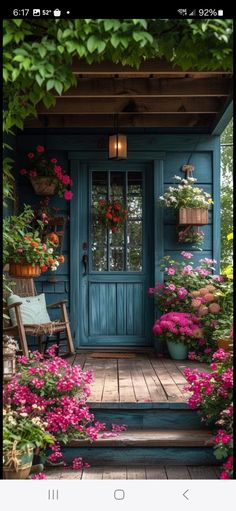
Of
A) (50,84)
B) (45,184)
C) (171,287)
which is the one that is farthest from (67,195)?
(50,84)

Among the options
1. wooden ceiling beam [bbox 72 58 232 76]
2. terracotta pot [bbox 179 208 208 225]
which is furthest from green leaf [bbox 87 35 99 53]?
terracotta pot [bbox 179 208 208 225]

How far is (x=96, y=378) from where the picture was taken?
4395 millimetres

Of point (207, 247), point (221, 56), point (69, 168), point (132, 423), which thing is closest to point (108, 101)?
point (69, 168)

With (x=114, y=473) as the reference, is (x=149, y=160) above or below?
above

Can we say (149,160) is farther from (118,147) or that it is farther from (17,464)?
(17,464)

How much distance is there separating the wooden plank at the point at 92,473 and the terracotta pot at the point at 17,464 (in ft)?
1.35

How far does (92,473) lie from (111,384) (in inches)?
39.2

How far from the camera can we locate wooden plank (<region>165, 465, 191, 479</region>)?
123 inches

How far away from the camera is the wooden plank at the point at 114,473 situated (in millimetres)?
3121

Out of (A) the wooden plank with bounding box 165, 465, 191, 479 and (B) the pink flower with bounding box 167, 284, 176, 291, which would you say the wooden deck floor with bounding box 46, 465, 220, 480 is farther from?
(B) the pink flower with bounding box 167, 284, 176, 291

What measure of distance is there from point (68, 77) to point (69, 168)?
362 cm

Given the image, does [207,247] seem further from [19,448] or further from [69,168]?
[19,448]
